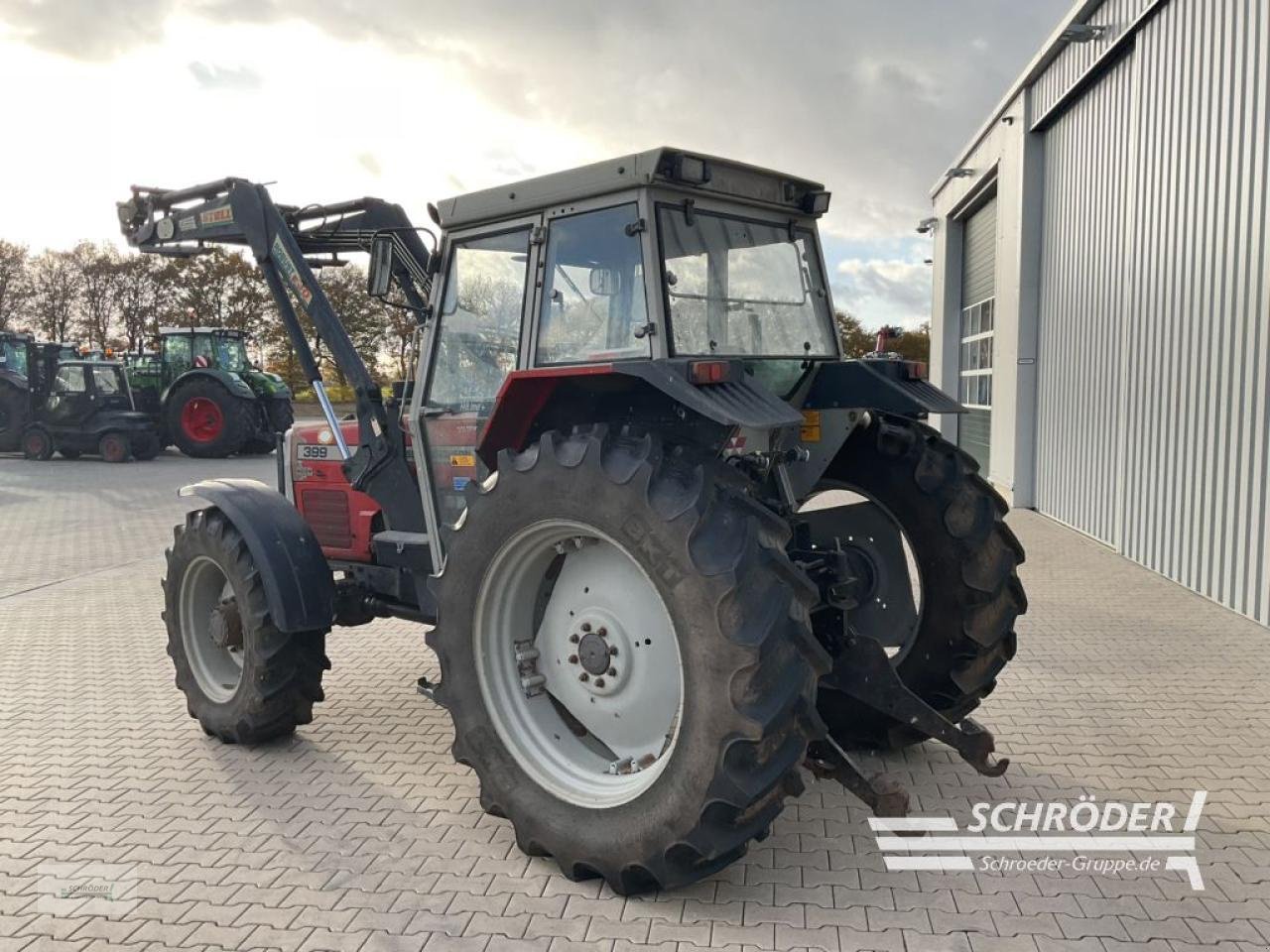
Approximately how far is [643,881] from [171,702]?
3.48 metres

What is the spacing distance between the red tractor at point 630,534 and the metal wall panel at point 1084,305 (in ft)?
→ 21.3

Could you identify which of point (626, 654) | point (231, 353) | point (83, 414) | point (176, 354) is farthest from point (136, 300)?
point (626, 654)

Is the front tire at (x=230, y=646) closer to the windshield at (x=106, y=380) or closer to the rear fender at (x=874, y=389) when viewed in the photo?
the rear fender at (x=874, y=389)

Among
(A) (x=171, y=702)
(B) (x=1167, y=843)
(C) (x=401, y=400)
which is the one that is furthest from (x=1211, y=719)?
(A) (x=171, y=702)

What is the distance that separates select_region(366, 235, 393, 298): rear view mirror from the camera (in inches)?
170

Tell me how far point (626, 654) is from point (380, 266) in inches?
80.0

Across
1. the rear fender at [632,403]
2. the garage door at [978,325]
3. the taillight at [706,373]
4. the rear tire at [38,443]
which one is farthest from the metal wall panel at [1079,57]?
the rear tire at [38,443]

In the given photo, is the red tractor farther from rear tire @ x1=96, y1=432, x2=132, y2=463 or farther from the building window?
rear tire @ x1=96, y1=432, x2=132, y2=463

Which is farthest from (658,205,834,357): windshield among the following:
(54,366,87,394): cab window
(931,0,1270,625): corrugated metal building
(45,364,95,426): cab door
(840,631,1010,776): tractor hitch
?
(54,366,87,394): cab window

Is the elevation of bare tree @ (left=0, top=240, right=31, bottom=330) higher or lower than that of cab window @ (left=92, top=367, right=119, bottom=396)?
higher

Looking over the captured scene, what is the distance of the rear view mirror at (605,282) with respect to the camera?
371cm

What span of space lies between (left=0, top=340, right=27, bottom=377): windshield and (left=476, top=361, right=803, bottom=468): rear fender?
2384cm

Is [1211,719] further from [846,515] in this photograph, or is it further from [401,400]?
[401,400]

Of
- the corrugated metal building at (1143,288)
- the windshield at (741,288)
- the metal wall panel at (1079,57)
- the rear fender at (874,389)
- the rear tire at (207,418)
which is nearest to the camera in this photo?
the windshield at (741,288)
